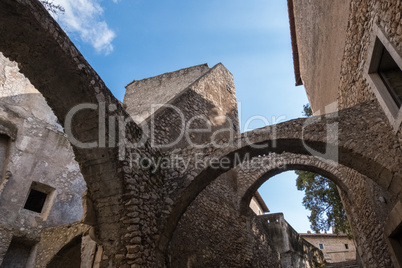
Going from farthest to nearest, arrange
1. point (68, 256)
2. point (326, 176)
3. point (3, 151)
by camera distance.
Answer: point (3, 151) < point (326, 176) < point (68, 256)

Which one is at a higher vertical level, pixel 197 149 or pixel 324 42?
pixel 324 42

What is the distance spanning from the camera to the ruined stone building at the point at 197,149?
157 inches

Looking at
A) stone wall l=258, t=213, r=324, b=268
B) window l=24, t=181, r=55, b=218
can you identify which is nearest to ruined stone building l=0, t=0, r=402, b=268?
window l=24, t=181, r=55, b=218

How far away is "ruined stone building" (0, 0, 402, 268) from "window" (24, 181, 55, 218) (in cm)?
130

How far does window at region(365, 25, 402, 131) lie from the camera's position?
382 centimetres

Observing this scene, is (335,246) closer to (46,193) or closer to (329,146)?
(46,193)

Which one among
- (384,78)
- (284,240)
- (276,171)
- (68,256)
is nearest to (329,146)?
(384,78)

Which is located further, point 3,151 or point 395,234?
point 3,151

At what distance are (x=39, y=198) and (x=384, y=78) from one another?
1141 centimetres

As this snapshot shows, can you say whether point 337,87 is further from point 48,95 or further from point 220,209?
point 48,95

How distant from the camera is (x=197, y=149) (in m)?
5.41

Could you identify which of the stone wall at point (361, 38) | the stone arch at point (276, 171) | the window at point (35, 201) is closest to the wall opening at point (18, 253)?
the window at point (35, 201)

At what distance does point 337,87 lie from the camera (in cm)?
628

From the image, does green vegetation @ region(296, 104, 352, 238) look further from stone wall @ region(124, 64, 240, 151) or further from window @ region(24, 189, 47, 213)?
window @ region(24, 189, 47, 213)
